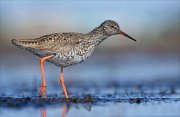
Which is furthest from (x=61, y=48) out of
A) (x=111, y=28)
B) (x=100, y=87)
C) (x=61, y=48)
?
(x=100, y=87)

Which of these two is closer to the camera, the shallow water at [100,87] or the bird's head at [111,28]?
the shallow water at [100,87]

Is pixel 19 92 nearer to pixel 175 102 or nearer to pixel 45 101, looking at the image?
pixel 45 101

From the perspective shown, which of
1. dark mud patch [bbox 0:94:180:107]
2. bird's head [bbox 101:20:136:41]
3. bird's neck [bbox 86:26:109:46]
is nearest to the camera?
dark mud patch [bbox 0:94:180:107]

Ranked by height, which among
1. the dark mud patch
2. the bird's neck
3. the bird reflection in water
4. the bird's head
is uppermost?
the bird's head

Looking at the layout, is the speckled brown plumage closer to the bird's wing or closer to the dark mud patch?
the bird's wing

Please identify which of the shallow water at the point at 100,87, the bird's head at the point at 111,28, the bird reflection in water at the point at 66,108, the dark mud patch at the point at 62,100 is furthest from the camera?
the bird's head at the point at 111,28

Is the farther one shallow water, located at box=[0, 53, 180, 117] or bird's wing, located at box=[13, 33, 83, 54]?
bird's wing, located at box=[13, 33, 83, 54]

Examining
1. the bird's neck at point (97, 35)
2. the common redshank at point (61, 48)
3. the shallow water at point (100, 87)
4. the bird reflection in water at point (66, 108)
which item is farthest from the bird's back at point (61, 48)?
the bird reflection in water at point (66, 108)

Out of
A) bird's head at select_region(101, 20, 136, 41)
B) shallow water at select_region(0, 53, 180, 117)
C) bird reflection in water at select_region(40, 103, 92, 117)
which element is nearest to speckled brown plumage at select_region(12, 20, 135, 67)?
bird's head at select_region(101, 20, 136, 41)

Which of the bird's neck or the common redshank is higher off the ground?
the bird's neck

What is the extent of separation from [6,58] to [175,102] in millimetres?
12828

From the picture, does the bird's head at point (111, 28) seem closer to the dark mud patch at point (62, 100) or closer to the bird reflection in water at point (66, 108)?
the dark mud patch at point (62, 100)

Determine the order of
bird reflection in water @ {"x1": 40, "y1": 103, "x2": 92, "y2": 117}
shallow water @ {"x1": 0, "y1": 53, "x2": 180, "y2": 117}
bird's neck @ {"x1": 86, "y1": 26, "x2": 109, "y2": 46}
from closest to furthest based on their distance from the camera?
bird reflection in water @ {"x1": 40, "y1": 103, "x2": 92, "y2": 117} < shallow water @ {"x1": 0, "y1": 53, "x2": 180, "y2": 117} < bird's neck @ {"x1": 86, "y1": 26, "x2": 109, "y2": 46}

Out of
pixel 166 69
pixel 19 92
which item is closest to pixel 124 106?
pixel 19 92
